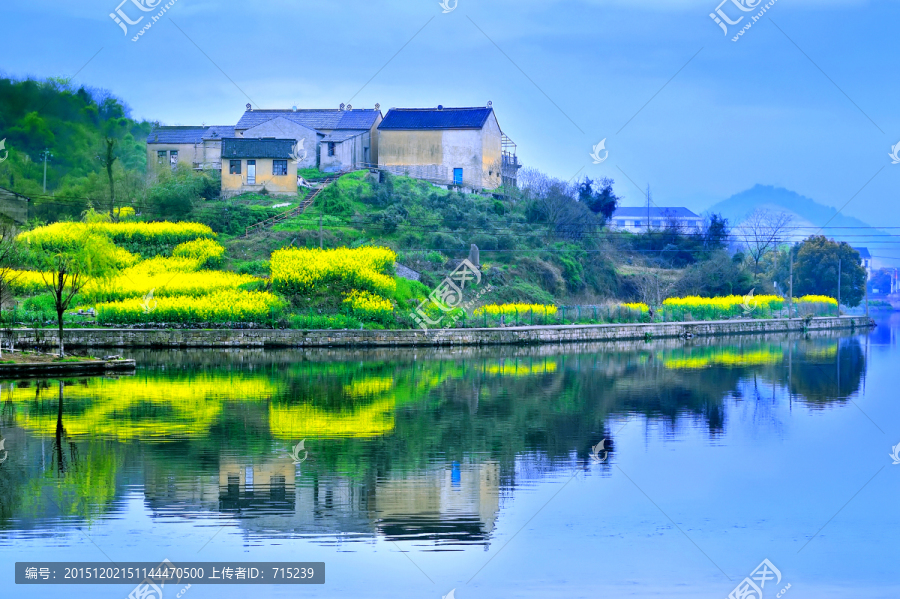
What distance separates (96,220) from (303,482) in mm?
32654

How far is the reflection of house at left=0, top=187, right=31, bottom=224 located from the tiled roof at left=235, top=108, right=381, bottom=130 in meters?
15.1

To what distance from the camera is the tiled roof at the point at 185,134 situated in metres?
58.2

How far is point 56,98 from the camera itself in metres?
57.1

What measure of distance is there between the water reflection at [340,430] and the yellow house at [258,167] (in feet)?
71.1

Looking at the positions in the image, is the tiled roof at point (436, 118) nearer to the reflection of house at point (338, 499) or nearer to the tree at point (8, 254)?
the tree at point (8, 254)

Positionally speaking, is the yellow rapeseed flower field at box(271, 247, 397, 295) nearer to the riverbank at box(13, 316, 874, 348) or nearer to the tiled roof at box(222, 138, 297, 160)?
the riverbank at box(13, 316, 874, 348)

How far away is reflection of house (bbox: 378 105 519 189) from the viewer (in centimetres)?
5475

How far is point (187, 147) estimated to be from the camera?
5772 centimetres

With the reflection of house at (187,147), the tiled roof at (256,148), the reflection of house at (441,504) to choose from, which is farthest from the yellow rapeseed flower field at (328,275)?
the reflection of house at (187,147)

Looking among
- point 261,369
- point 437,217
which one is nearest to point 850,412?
point 261,369

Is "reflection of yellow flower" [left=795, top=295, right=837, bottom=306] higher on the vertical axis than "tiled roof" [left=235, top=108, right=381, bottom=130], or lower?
lower

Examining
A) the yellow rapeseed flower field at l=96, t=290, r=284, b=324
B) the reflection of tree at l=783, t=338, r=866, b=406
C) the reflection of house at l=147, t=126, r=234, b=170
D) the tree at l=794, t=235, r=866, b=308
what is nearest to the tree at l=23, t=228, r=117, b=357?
the yellow rapeseed flower field at l=96, t=290, r=284, b=324

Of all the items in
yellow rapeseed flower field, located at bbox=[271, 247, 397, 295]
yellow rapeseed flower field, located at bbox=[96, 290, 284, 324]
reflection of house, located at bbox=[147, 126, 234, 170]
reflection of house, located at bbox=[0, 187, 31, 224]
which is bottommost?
yellow rapeseed flower field, located at bbox=[96, 290, 284, 324]

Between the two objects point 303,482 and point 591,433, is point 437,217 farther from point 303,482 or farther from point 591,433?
point 303,482
